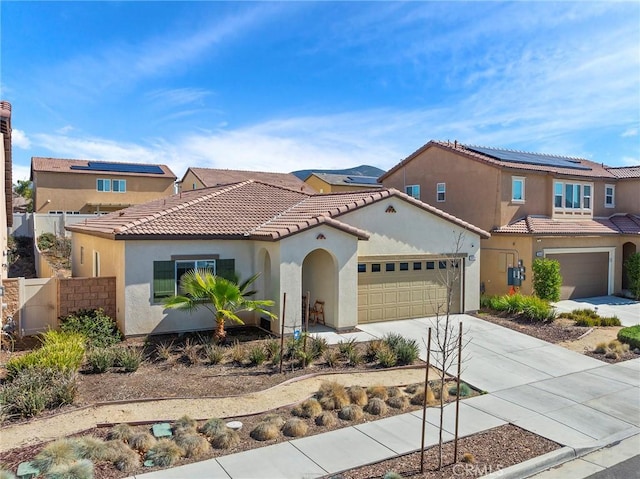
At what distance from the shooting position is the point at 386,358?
1261 centimetres

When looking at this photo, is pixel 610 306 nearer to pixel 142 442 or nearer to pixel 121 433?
pixel 142 442

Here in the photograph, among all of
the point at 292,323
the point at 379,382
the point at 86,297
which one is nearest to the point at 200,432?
the point at 379,382

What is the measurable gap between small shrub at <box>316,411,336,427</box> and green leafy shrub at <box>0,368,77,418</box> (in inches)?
186

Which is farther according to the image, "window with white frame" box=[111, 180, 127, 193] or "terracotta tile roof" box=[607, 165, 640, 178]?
"window with white frame" box=[111, 180, 127, 193]

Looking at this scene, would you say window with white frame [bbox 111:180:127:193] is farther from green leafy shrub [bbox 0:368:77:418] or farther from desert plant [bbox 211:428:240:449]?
Answer: desert plant [bbox 211:428:240:449]

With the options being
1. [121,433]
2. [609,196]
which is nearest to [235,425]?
[121,433]

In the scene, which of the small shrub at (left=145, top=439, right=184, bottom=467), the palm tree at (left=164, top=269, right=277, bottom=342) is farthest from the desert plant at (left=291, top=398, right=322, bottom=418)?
the palm tree at (left=164, top=269, right=277, bottom=342)

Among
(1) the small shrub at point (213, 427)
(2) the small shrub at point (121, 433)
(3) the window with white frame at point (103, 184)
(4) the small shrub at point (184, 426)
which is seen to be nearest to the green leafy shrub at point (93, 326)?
(2) the small shrub at point (121, 433)

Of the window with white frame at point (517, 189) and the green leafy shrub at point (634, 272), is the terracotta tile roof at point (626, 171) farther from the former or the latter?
the window with white frame at point (517, 189)

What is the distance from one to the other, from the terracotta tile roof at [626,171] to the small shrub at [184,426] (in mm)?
26132

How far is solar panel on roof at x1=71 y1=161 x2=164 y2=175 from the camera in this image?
4184 centimetres

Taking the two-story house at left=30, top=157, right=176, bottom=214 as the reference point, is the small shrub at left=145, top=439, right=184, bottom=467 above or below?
below

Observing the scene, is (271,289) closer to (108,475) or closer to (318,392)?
(318,392)

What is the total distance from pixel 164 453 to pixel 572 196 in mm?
23607
